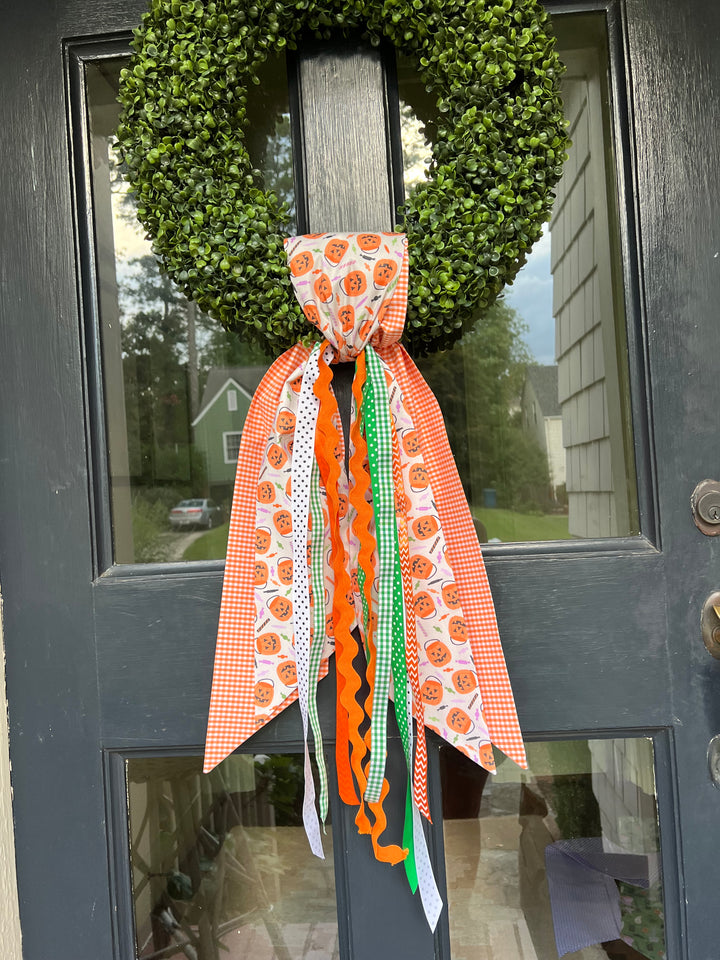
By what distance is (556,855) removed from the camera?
1.22 m

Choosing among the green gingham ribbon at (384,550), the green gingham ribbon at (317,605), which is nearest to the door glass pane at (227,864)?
the green gingham ribbon at (317,605)

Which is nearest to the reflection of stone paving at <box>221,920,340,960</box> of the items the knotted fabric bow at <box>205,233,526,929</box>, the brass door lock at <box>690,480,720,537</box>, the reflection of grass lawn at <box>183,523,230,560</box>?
the knotted fabric bow at <box>205,233,526,929</box>

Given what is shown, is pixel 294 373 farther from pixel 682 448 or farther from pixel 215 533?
pixel 682 448

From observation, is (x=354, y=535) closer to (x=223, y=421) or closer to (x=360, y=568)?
(x=360, y=568)

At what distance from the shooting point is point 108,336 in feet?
4.12

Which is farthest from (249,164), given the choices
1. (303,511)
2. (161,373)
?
(303,511)

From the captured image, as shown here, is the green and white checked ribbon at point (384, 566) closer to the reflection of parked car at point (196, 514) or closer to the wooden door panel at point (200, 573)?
the wooden door panel at point (200, 573)

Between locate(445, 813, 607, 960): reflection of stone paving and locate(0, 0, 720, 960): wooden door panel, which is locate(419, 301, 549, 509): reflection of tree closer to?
locate(0, 0, 720, 960): wooden door panel

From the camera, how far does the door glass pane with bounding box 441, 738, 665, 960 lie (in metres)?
1.19

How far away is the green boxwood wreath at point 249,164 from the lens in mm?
1039

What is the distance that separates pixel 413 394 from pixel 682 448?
0.40m

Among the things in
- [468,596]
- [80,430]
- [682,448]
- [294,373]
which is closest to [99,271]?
[80,430]

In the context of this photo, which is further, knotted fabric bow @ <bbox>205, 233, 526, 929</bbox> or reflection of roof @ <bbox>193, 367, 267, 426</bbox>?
reflection of roof @ <bbox>193, 367, 267, 426</bbox>

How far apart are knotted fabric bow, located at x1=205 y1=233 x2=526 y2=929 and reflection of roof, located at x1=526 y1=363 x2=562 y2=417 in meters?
0.19
